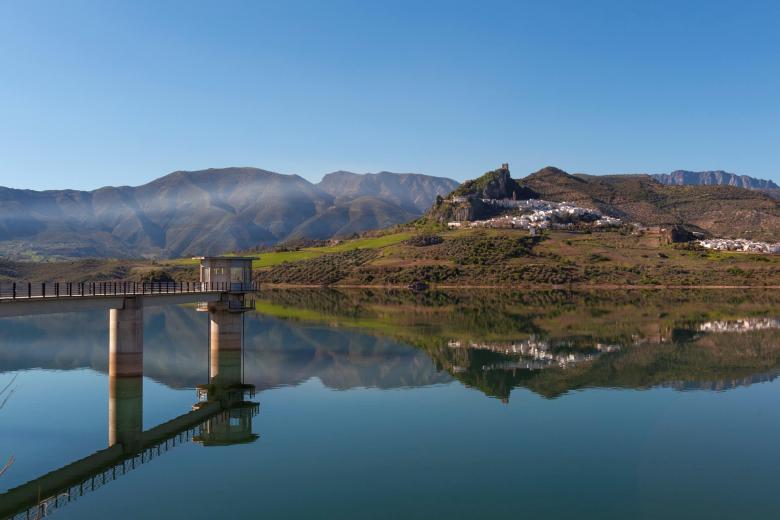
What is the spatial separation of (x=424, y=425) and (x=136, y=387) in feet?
61.1

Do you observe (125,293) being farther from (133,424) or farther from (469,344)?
(469,344)

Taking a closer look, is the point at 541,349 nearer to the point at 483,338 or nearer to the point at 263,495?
the point at 483,338

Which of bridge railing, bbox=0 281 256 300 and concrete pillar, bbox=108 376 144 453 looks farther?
bridge railing, bbox=0 281 256 300

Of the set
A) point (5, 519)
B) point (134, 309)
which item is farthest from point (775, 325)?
point (5, 519)

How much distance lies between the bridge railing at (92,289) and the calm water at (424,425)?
18.8 ft

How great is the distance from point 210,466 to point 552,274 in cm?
13832

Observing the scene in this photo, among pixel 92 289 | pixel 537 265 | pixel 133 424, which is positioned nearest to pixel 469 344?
pixel 92 289

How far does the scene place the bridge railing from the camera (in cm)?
3831

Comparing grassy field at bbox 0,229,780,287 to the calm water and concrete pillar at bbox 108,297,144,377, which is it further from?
concrete pillar at bbox 108,297,144,377

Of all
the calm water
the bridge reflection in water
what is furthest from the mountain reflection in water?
the bridge reflection in water

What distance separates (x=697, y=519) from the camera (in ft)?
82.9

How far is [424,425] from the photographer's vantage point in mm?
39938

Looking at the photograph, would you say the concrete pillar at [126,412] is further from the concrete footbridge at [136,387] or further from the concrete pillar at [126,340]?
the concrete pillar at [126,340]

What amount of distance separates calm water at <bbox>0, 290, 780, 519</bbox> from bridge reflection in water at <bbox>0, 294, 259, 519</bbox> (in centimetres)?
25
